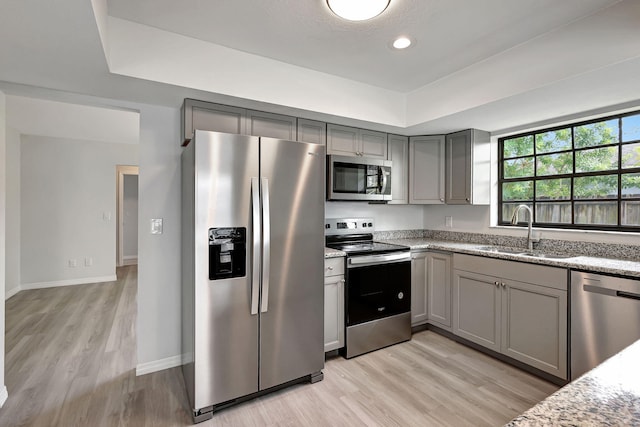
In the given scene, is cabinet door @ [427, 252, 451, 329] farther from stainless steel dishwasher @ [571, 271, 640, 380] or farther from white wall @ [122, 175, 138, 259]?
white wall @ [122, 175, 138, 259]

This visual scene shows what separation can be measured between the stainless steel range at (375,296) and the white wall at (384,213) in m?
0.20

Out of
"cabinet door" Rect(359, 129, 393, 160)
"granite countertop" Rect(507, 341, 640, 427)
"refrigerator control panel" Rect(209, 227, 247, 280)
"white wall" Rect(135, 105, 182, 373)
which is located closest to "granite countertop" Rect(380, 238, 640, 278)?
"cabinet door" Rect(359, 129, 393, 160)

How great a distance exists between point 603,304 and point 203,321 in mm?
2630

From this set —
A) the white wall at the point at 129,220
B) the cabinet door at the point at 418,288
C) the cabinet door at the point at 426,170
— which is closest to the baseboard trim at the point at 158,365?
the cabinet door at the point at 418,288

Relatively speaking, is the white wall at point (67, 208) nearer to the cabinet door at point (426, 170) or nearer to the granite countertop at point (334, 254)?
the granite countertop at point (334, 254)

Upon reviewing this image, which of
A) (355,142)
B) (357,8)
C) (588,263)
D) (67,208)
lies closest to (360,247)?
(355,142)

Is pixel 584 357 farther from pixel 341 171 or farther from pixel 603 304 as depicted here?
pixel 341 171

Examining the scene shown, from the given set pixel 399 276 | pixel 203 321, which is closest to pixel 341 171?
pixel 399 276

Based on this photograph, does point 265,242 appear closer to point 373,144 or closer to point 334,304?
point 334,304

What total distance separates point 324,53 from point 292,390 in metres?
2.56

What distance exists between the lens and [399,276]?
119 inches

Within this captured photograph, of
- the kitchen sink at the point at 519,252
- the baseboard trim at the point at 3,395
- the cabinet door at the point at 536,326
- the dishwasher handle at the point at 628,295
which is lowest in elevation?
the baseboard trim at the point at 3,395

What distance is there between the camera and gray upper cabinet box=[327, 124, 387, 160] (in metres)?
3.00

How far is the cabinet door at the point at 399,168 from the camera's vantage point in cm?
346
